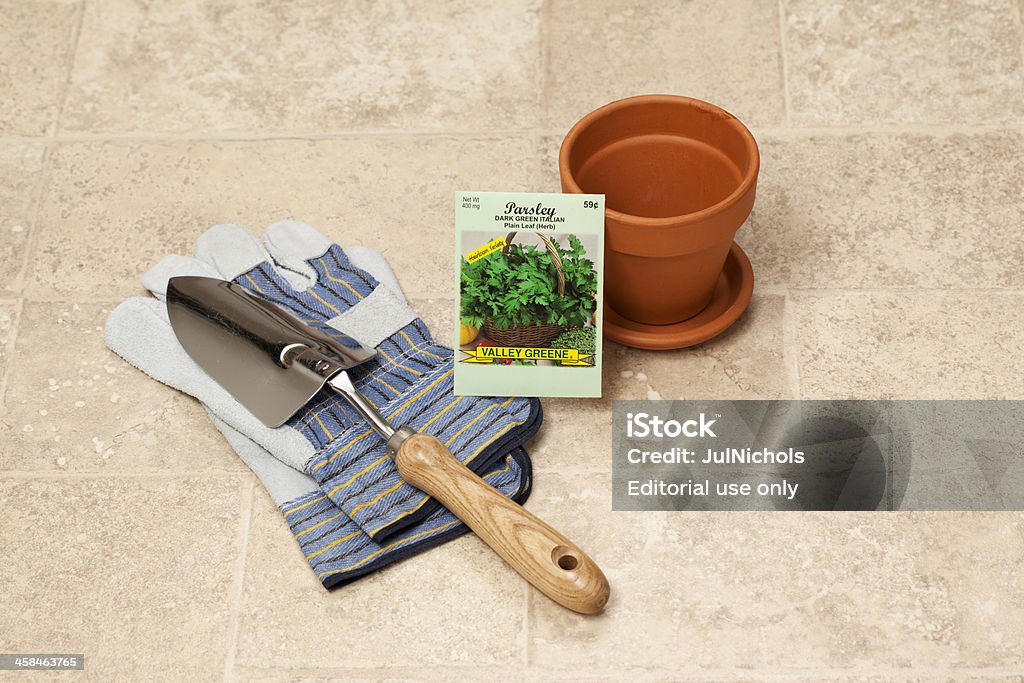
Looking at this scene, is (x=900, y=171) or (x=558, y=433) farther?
(x=900, y=171)

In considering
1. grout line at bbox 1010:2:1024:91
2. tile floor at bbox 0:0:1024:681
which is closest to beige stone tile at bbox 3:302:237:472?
tile floor at bbox 0:0:1024:681

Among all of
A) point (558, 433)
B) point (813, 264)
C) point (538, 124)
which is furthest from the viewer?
point (538, 124)

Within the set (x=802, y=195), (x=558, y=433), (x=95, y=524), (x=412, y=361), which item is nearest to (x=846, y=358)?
(x=802, y=195)

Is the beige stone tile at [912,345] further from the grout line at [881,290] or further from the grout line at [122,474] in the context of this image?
the grout line at [122,474]

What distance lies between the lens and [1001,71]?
61.7 inches

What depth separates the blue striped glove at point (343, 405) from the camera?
119 cm

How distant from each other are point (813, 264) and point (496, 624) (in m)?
0.62

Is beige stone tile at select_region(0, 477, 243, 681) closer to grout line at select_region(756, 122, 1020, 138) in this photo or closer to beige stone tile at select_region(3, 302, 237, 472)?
beige stone tile at select_region(3, 302, 237, 472)

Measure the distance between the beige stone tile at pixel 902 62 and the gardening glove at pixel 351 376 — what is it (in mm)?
653

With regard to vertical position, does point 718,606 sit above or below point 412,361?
below

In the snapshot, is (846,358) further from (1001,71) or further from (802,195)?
(1001,71)

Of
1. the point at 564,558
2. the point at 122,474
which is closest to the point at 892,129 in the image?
the point at 564,558

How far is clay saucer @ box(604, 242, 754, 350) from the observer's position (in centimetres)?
132

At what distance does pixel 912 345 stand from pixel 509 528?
565mm
